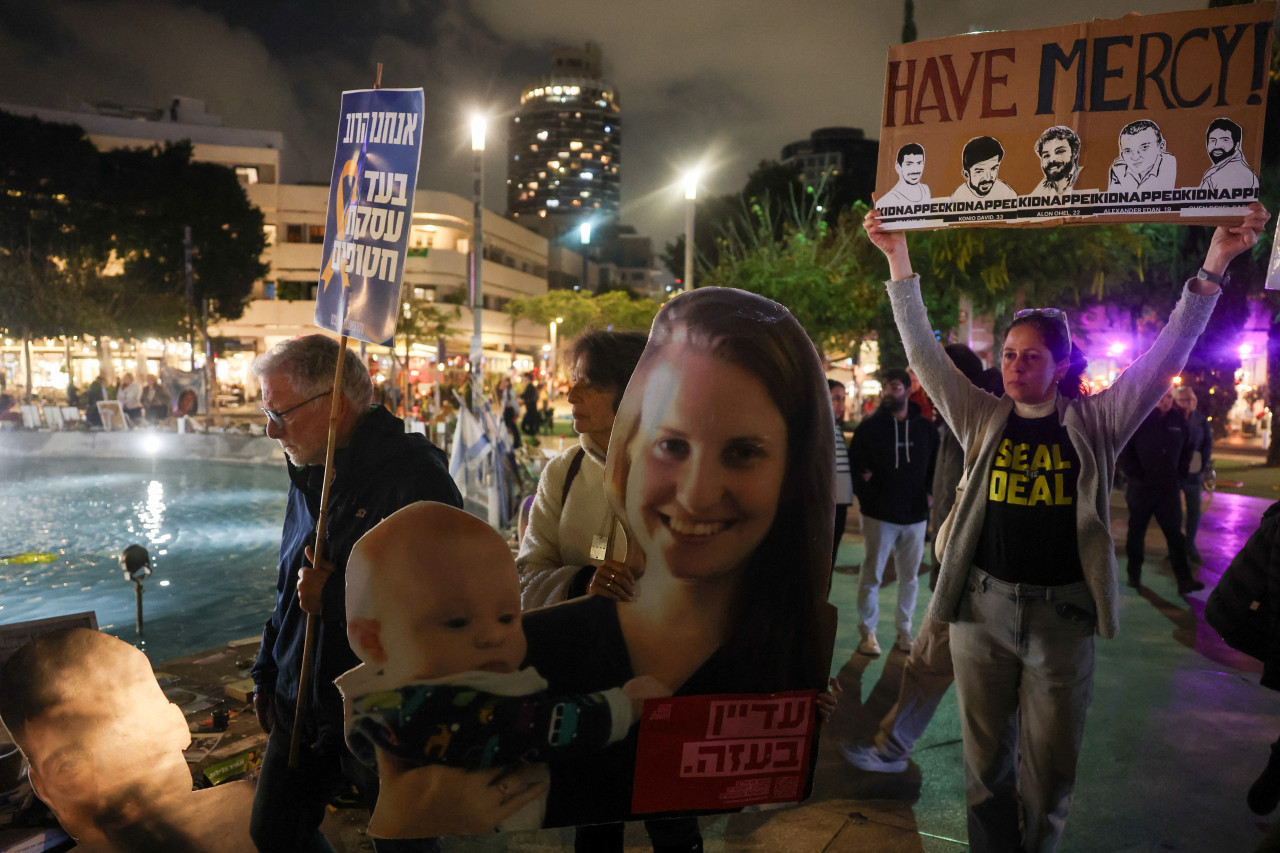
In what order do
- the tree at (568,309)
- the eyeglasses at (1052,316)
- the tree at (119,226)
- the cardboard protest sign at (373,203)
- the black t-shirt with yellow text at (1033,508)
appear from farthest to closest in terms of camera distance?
the tree at (568,309)
the tree at (119,226)
the eyeglasses at (1052,316)
the black t-shirt with yellow text at (1033,508)
the cardboard protest sign at (373,203)

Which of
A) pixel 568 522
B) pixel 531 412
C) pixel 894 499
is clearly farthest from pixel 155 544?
pixel 531 412

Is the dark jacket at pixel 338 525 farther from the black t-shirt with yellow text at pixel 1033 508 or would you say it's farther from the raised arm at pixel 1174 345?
the raised arm at pixel 1174 345

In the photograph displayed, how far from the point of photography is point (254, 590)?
26.9 feet

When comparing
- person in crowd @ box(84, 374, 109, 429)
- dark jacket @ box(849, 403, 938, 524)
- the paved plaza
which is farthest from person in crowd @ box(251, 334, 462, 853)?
person in crowd @ box(84, 374, 109, 429)

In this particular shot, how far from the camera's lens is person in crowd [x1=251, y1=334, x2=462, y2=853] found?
2.27 metres

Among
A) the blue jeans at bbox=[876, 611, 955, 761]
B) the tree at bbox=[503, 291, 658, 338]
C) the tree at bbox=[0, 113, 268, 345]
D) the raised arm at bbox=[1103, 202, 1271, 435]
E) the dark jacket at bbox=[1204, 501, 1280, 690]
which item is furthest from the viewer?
the tree at bbox=[503, 291, 658, 338]

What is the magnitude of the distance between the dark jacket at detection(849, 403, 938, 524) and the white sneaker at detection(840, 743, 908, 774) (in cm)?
195

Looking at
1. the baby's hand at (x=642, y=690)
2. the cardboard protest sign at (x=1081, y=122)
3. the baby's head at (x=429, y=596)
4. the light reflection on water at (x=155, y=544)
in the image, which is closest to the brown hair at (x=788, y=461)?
the baby's hand at (x=642, y=690)

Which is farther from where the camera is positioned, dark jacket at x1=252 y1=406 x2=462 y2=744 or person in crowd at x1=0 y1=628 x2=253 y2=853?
person in crowd at x1=0 y1=628 x2=253 y2=853

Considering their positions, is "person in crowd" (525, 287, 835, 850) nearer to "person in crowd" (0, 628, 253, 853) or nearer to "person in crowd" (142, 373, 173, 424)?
"person in crowd" (0, 628, 253, 853)

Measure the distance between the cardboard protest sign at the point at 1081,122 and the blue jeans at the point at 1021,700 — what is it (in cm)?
129

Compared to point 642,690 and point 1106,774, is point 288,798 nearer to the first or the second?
point 642,690

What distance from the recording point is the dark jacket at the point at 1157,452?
749cm

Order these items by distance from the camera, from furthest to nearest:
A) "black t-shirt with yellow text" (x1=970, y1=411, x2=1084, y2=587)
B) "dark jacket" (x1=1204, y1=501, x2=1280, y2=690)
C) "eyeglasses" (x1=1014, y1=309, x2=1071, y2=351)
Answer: "dark jacket" (x1=1204, y1=501, x2=1280, y2=690) → "eyeglasses" (x1=1014, y1=309, x2=1071, y2=351) → "black t-shirt with yellow text" (x1=970, y1=411, x2=1084, y2=587)
